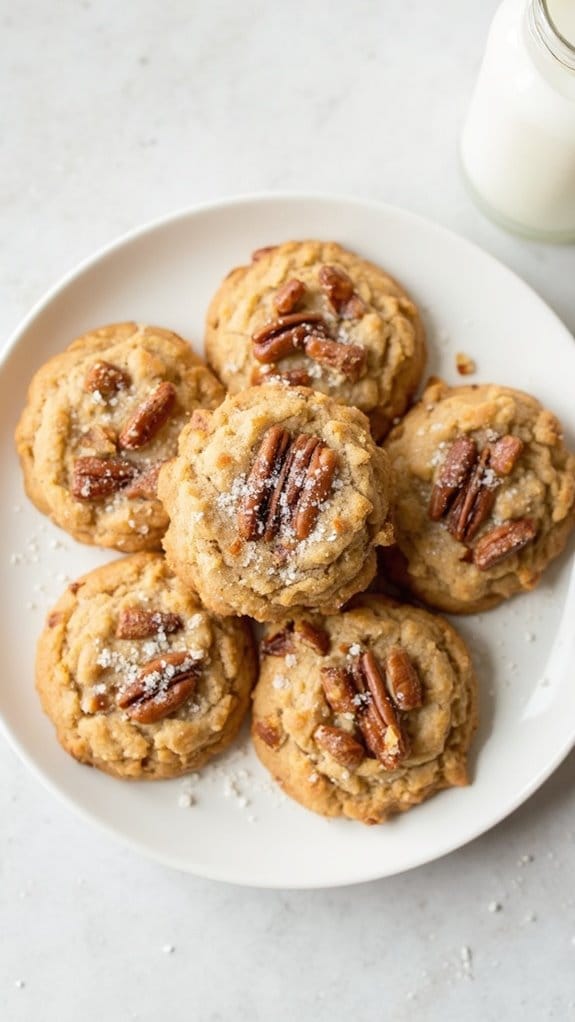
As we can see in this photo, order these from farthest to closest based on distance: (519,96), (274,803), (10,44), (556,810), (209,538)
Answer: (10,44), (556,810), (274,803), (519,96), (209,538)

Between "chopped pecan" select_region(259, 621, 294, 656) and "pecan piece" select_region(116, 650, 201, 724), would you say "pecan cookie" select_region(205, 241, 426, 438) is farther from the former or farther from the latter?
"pecan piece" select_region(116, 650, 201, 724)

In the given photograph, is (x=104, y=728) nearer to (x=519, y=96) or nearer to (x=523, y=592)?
(x=523, y=592)

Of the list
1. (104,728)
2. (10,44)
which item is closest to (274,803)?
(104,728)

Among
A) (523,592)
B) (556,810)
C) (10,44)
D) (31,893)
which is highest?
(10,44)

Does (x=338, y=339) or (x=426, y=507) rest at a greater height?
(x=338, y=339)

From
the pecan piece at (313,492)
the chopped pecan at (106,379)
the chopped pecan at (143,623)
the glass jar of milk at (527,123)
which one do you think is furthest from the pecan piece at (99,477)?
the glass jar of milk at (527,123)

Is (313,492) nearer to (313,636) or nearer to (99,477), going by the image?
(313,636)

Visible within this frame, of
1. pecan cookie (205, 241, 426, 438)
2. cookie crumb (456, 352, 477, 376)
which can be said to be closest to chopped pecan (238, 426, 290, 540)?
pecan cookie (205, 241, 426, 438)

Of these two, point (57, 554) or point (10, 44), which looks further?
point (10, 44)

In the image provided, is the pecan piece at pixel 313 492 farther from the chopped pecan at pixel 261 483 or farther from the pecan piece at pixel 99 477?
the pecan piece at pixel 99 477
